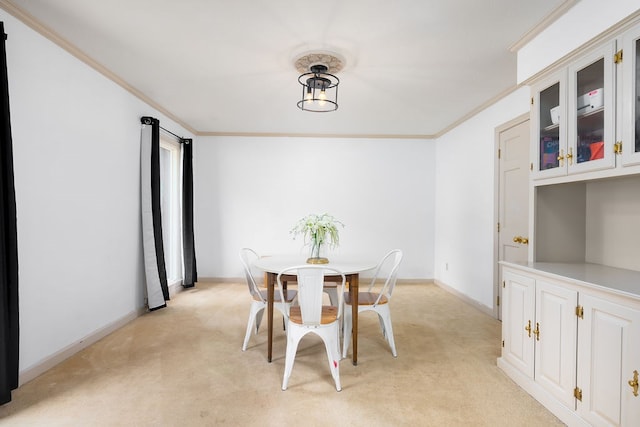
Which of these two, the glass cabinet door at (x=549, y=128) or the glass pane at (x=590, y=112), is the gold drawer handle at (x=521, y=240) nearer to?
the glass cabinet door at (x=549, y=128)

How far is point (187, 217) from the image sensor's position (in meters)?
5.46

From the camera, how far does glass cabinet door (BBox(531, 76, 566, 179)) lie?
2.33 meters

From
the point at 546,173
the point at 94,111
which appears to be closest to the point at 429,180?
the point at 546,173

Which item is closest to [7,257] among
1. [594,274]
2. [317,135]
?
[594,274]

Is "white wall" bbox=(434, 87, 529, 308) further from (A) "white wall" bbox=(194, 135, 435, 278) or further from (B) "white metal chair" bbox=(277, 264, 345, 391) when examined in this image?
(B) "white metal chair" bbox=(277, 264, 345, 391)

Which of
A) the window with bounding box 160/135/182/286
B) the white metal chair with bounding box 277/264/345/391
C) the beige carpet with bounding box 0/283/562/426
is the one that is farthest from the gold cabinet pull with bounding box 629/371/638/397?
the window with bounding box 160/135/182/286

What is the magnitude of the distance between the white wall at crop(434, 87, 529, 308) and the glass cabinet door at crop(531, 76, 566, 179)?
1.13 metres

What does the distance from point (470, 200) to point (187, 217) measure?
4.30 meters

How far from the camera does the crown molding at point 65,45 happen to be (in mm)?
2336

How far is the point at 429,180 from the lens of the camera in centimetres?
604

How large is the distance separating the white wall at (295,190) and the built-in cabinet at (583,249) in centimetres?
338

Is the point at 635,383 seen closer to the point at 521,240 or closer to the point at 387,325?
the point at 387,325

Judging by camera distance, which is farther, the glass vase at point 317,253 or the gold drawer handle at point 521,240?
the gold drawer handle at point 521,240

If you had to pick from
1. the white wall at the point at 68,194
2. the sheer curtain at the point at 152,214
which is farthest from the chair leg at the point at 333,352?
the sheer curtain at the point at 152,214
